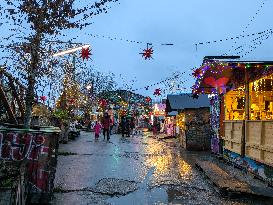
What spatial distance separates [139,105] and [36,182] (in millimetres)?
105089

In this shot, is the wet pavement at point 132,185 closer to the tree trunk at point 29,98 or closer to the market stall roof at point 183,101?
the tree trunk at point 29,98

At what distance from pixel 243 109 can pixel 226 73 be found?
1844mm

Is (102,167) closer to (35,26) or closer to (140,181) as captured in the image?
(140,181)

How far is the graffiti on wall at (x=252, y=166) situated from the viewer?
10.9 meters

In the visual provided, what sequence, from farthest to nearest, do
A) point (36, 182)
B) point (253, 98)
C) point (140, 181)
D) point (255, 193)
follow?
point (253, 98) → point (140, 181) → point (255, 193) → point (36, 182)

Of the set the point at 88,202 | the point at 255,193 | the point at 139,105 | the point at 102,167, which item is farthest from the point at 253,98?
the point at 139,105

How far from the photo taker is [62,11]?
10.3 meters

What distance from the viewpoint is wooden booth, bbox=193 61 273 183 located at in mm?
11469

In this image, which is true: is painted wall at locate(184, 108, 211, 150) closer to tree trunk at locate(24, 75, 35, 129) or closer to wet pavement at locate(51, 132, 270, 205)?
wet pavement at locate(51, 132, 270, 205)

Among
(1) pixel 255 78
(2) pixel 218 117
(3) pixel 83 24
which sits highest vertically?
(3) pixel 83 24

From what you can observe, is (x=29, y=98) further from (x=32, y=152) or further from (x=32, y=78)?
(x=32, y=152)

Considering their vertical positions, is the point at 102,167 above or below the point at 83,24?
below

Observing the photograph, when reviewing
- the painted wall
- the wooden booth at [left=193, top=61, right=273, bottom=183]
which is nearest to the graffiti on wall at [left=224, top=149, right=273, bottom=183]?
the wooden booth at [left=193, top=61, right=273, bottom=183]

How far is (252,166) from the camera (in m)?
12.6
